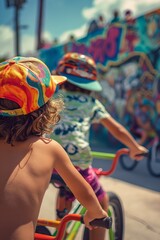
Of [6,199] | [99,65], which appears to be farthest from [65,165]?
[99,65]

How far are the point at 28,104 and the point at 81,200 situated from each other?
0.54 meters

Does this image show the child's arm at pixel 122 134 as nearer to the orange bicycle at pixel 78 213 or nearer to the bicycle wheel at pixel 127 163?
the orange bicycle at pixel 78 213

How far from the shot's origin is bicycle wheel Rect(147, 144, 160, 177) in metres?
6.24

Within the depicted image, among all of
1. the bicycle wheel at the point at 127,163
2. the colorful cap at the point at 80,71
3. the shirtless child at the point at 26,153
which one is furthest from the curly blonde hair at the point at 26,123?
the bicycle wheel at the point at 127,163

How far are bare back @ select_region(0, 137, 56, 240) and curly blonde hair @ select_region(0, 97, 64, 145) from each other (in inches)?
1.5

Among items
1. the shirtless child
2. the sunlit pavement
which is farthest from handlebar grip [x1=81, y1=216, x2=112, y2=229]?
the sunlit pavement

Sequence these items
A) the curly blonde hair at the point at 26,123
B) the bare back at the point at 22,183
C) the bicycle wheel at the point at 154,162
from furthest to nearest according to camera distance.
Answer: the bicycle wheel at the point at 154,162
the curly blonde hair at the point at 26,123
the bare back at the point at 22,183

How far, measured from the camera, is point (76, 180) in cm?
154

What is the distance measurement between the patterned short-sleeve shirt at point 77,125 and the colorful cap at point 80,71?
0.10 meters

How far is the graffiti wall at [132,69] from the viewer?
832 centimetres

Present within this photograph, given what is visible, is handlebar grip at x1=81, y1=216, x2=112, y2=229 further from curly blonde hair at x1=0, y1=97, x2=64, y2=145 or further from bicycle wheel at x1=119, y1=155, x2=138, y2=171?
bicycle wheel at x1=119, y1=155, x2=138, y2=171

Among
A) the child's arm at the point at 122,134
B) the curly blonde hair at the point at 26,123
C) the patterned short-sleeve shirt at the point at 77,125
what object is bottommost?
the child's arm at the point at 122,134

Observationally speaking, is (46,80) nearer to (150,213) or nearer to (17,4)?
(150,213)

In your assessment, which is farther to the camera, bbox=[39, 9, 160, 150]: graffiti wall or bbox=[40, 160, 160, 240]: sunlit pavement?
bbox=[39, 9, 160, 150]: graffiti wall
